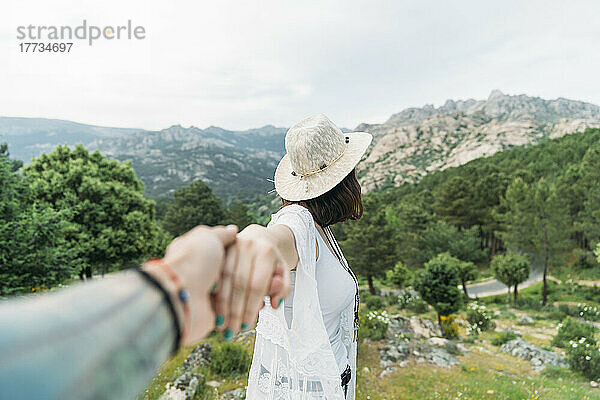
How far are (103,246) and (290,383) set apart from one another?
1475 cm

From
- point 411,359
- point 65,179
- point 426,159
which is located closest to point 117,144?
point 426,159

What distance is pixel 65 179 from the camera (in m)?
14.2

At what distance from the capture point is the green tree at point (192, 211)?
28.5 m

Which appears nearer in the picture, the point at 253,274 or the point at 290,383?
the point at 253,274

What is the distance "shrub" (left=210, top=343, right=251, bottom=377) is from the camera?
661 cm

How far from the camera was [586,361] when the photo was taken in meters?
8.18

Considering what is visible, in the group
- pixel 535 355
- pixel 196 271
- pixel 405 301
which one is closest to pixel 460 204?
pixel 405 301

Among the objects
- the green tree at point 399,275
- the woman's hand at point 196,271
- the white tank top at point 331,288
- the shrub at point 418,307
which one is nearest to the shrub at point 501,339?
the shrub at point 418,307

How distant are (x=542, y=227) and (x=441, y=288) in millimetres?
14537

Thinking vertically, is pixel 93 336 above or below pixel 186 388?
above

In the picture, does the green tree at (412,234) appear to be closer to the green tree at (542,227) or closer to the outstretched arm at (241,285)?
the green tree at (542,227)

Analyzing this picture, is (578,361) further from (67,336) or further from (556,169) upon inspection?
(556,169)

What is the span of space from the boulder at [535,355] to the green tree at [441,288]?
216cm

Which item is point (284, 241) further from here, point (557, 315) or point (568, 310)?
point (568, 310)
